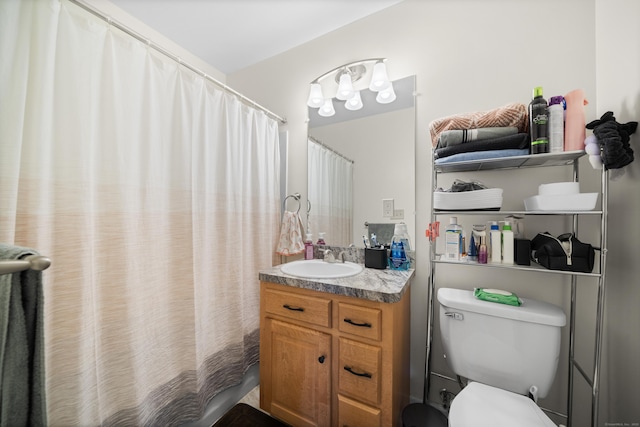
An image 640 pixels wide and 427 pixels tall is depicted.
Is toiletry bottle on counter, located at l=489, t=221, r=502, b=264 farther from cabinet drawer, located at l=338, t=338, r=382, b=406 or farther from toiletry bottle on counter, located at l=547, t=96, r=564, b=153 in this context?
cabinet drawer, located at l=338, t=338, r=382, b=406

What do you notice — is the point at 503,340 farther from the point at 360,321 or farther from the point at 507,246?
the point at 360,321

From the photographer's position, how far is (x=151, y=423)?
111 centimetres

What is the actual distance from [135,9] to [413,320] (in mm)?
2611

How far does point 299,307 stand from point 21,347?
92 cm

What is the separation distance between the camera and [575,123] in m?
0.93

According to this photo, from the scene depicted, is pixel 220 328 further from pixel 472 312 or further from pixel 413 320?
pixel 472 312

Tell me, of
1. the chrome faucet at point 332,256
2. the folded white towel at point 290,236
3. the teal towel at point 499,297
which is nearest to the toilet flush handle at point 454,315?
the teal towel at point 499,297

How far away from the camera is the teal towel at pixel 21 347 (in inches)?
18.3

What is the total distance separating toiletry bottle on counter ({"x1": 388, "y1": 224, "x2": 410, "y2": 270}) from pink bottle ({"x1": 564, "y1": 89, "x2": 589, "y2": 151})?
0.79 m

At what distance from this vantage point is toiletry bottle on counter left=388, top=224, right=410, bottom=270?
1385 mm

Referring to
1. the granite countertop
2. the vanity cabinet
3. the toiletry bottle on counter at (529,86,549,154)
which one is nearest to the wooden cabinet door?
the vanity cabinet

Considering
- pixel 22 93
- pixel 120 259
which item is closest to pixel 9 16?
pixel 22 93

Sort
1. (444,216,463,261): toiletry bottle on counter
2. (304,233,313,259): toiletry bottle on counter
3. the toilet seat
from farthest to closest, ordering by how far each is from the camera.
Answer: (304,233,313,259): toiletry bottle on counter
(444,216,463,261): toiletry bottle on counter
the toilet seat

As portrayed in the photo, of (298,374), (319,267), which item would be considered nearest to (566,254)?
(319,267)
